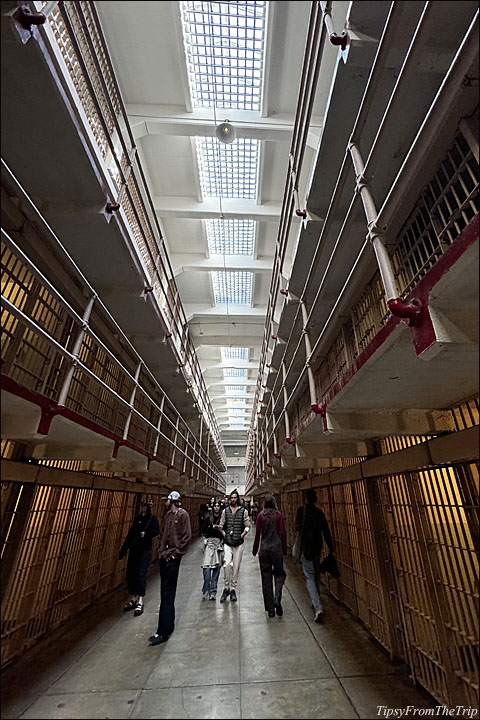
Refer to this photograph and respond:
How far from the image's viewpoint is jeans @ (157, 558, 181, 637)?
335 cm

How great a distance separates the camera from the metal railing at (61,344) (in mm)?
2020

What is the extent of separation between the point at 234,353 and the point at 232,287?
5087 mm

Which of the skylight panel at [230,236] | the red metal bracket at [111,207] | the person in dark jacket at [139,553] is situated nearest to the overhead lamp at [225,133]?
the red metal bracket at [111,207]

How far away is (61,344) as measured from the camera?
152 inches

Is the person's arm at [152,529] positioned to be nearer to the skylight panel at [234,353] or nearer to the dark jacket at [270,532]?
the dark jacket at [270,532]

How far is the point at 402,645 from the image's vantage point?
123 inches

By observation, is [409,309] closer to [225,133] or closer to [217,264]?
[225,133]

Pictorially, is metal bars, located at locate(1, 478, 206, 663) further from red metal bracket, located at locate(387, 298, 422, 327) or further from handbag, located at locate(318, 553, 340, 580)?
red metal bracket, located at locate(387, 298, 422, 327)

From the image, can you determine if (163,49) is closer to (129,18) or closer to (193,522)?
(129,18)

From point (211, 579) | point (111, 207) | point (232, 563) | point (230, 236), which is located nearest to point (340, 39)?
point (111, 207)

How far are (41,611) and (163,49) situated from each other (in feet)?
16.9

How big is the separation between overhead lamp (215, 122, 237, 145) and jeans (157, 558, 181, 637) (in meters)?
4.02

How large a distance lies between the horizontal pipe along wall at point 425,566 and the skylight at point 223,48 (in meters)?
2.37

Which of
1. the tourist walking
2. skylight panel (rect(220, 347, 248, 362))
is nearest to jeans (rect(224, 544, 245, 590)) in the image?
the tourist walking
